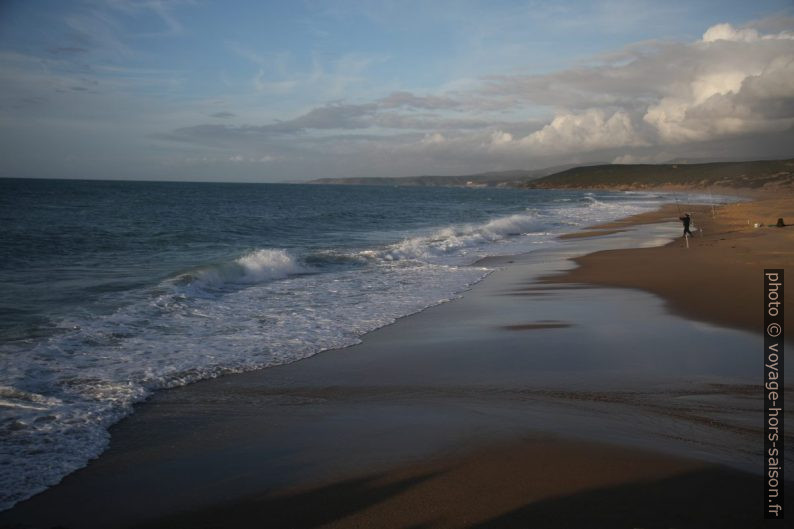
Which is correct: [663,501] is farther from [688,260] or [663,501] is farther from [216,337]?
[688,260]

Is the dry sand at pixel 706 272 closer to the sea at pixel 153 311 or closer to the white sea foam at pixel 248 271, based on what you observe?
the sea at pixel 153 311

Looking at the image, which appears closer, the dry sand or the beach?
the beach

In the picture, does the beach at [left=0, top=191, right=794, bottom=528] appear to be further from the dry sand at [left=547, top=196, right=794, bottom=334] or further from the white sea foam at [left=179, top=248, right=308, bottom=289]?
the white sea foam at [left=179, top=248, right=308, bottom=289]

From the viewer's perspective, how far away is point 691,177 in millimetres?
140375

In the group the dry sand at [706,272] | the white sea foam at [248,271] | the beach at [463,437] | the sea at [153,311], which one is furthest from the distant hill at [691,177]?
the beach at [463,437]

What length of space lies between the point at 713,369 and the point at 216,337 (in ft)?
23.7

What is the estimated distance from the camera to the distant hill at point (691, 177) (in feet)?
360

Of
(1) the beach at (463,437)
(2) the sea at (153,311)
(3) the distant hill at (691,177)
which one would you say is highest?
(3) the distant hill at (691,177)

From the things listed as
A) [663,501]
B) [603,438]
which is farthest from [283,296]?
[663,501]

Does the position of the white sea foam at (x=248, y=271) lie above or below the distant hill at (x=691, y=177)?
below

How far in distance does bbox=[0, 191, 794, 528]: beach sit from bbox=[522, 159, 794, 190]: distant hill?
99.2 m

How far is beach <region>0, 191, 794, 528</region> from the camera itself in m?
3.87

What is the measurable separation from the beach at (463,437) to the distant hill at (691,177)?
325 ft

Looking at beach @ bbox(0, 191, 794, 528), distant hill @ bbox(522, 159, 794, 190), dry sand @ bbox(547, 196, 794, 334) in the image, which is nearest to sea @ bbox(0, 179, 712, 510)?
beach @ bbox(0, 191, 794, 528)
